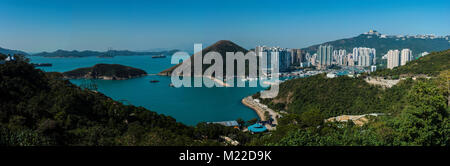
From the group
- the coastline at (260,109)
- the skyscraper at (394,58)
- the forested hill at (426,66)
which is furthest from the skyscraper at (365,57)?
the coastline at (260,109)

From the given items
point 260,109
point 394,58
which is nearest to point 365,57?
point 394,58

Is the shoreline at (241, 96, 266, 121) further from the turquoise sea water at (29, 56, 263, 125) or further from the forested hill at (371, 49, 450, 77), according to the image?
the forested hill at (371, 49, 450, 77)

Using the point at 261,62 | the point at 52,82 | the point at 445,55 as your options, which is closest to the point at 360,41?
the point at 261,62

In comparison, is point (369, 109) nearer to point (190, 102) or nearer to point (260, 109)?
point (260, 109)

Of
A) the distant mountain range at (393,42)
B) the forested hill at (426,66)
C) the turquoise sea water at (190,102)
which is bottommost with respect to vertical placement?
the turquoise sea water at (190,102)

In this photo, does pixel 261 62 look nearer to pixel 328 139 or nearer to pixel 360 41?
pixel 328 139

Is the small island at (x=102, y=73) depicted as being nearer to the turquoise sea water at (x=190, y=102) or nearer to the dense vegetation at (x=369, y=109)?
the turquoise sea water at (x=190, y=102)
